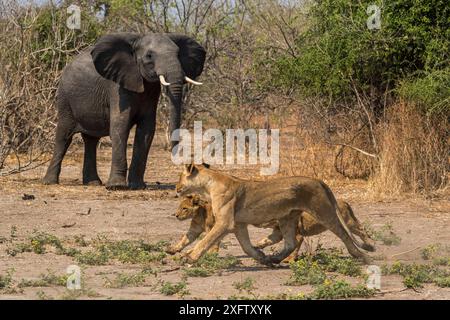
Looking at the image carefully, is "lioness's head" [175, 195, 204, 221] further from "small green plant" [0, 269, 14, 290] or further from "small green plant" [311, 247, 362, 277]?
"small green plant" [0, 269, 14, 290]

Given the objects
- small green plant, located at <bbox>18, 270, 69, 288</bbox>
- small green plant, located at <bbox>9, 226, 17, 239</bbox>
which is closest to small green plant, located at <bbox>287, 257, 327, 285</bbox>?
small green plant, located at <bbox>18, 270, 69, 288</bbox>

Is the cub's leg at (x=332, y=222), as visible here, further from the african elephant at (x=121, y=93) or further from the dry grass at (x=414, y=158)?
the african elephant at (x=121, y=93)

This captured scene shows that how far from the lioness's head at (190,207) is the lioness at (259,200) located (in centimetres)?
41

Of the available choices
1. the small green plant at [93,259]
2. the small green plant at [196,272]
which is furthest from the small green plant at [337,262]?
the small green plant at [93,259]

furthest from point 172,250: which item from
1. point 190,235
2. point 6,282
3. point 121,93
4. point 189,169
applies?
point 121,93

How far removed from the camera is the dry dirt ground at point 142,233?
861 cm

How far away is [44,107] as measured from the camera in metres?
17.3

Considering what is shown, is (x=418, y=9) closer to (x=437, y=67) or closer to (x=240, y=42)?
(x=437, y=67)

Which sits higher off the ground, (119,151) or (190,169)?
(119,151)

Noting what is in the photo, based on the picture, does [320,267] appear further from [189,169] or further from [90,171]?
[90,171]

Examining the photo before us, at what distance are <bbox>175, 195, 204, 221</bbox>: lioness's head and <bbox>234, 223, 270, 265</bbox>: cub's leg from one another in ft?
1.77

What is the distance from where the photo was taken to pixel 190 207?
10.2 metres

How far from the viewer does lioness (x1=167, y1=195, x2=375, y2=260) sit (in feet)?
32.9

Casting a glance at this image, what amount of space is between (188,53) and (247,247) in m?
6.64
